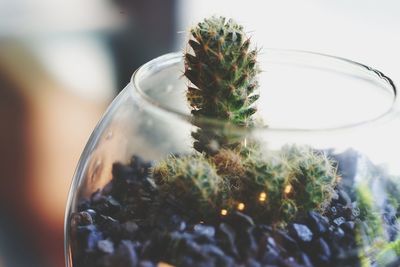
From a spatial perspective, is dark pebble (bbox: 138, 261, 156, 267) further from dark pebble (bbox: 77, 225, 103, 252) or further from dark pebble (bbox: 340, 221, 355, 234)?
dark pebble (bbox: 340, 221, 355, 234)

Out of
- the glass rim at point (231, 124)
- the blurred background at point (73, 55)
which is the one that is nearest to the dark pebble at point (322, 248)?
the glass rim at point (231, 124)

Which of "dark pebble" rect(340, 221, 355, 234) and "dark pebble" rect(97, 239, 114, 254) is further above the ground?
"dark pebble" rect(340, 221, 355, 234)

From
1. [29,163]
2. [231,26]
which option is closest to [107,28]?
[29,163]

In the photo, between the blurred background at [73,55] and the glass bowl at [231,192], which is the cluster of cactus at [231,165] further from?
the blurred background at [73,55]

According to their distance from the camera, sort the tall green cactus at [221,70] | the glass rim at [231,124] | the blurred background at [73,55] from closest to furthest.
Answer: the glass rim at [231,124], the tall green cactus at [221,70], the blurred background at [73,55]

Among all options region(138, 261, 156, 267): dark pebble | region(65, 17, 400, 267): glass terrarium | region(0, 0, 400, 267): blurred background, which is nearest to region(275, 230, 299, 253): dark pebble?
region(65, 17, 400, 267): glass terrarium

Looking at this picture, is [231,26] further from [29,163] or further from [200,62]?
[29,163]

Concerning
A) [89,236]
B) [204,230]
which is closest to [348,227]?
[204,230]
